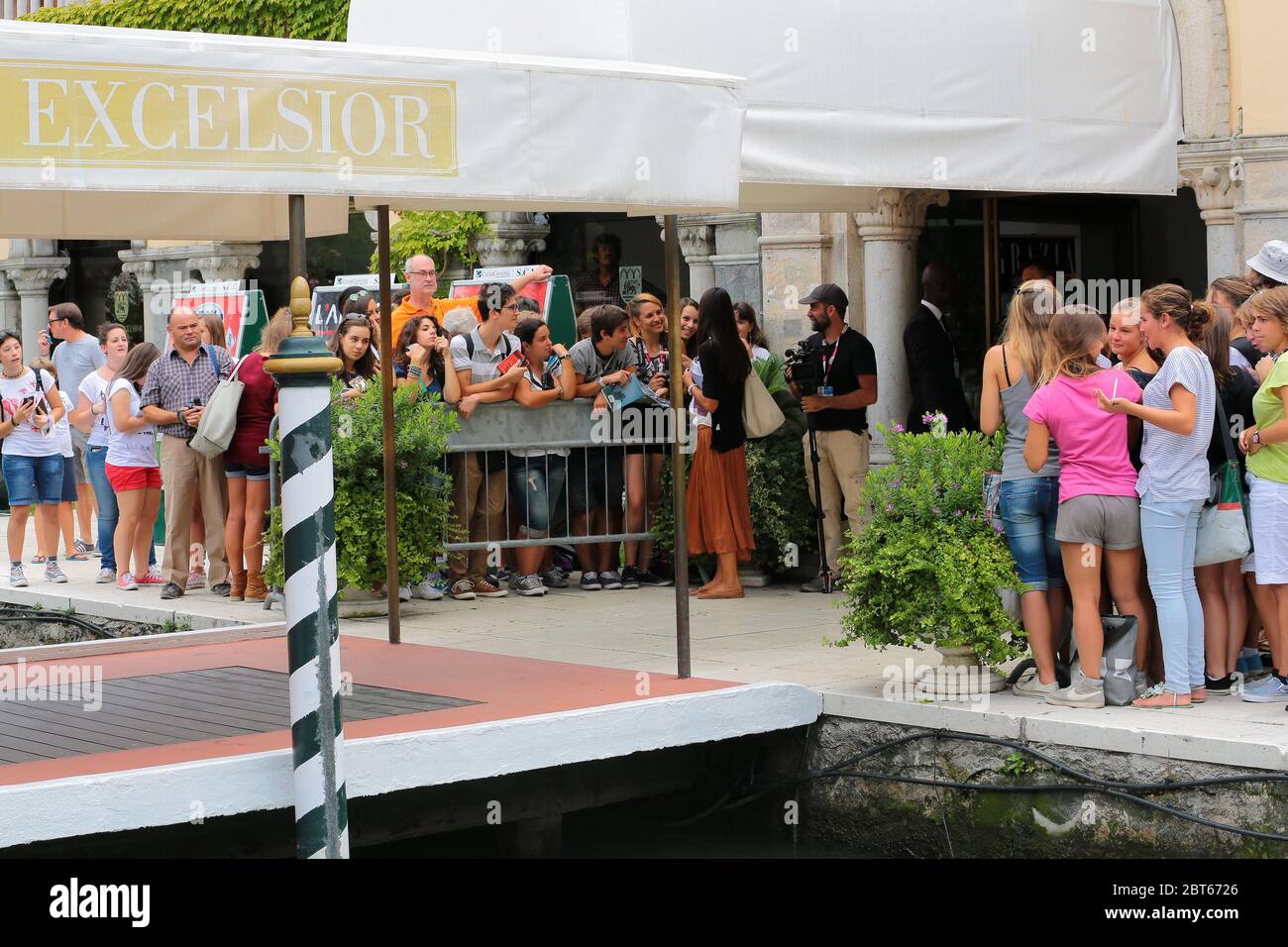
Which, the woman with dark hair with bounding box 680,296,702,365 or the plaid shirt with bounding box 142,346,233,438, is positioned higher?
the woman with dark hair with bounding box 680,296,702,365

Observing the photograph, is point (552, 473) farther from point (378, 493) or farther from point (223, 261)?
point (223, 261)

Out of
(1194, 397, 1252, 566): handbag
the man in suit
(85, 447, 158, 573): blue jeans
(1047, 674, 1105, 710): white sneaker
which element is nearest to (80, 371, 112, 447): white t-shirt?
(85, 447, 158, 573): blue jeans

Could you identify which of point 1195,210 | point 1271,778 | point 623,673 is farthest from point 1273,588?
point 1195,210

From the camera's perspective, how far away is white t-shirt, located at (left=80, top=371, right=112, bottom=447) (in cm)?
1266

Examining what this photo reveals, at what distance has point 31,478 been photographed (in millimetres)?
12695

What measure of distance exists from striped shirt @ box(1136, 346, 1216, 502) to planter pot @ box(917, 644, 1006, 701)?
1021 mm

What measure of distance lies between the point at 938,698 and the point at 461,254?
11.9 metres

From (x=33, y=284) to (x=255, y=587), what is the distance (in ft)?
48.3

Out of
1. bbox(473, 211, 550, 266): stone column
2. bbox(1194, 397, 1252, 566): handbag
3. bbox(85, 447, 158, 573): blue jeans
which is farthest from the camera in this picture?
bbox(473, 211, 550, 266): stone column

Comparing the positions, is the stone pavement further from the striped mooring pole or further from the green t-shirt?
the striped mooring pole

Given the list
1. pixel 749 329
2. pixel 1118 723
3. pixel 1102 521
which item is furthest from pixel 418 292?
pixel 1118 723

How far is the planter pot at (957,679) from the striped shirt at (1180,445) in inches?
40.2

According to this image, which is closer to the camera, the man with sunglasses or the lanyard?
the lanyard

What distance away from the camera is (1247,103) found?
9906mm
